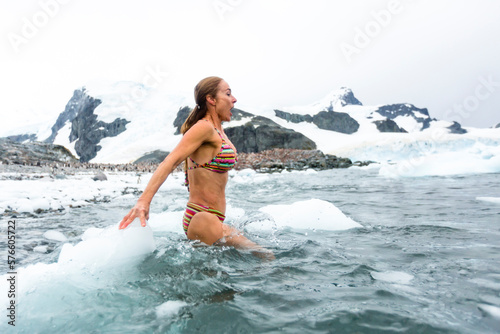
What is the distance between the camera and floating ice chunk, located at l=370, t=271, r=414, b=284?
1.99 metres

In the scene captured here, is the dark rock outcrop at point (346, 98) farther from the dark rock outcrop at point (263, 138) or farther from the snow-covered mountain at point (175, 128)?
the dark rock outcrop at point (263, 138)

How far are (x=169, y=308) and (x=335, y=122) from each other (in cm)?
7651

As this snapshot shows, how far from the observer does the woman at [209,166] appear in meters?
2.50

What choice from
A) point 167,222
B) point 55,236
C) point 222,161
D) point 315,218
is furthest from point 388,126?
point 55,236

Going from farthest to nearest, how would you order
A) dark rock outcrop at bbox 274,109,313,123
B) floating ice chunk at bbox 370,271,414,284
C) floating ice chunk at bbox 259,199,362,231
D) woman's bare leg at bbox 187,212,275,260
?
1. dark rock outcrop at bbox 274,109,313,123
2. floating ice chunk at bbox 259,199,362,231
3. woman's bare leg at bbox 187,212,275,260
4. floating ice chunk at bbox 370,271,414,284

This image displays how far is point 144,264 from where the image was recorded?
229 centimetres

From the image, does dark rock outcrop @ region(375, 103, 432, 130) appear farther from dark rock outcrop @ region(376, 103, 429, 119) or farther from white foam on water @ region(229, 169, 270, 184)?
white foam on water @ region(229, 169, 270, 184)

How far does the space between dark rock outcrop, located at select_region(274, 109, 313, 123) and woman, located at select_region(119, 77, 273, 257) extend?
68943 millimetres

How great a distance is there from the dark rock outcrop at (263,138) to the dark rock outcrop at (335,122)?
1935 centimetres

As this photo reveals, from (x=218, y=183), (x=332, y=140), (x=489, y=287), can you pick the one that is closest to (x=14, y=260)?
(x=218, y=183)

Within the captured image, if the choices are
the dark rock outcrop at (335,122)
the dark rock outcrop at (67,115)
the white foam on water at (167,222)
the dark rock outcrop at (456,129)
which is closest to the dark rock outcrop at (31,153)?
the white foam on water at (167,222)

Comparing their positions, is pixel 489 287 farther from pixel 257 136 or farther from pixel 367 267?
pixel 257 136

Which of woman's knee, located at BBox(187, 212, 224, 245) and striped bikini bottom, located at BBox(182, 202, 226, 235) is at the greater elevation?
striped bikini bottom, located at BBox(182, 202, 226, 235)

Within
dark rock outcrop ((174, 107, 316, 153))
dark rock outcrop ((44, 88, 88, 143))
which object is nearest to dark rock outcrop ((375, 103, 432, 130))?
dark rock outcrop ((174, 107, 316, 153))
